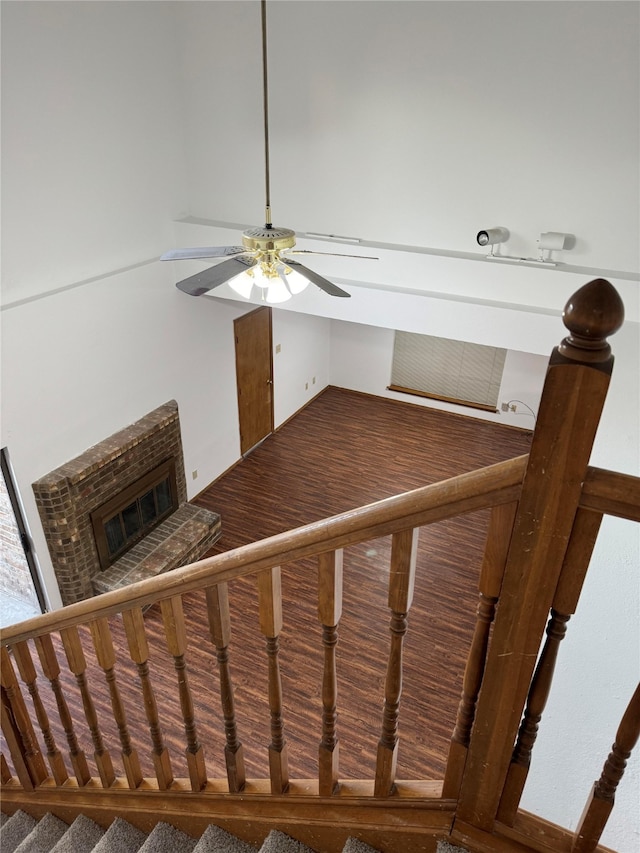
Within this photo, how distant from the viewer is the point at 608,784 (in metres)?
1.06

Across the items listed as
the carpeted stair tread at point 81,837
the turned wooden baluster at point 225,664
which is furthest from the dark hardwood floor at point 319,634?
the turned wooden baluster at point 225,664

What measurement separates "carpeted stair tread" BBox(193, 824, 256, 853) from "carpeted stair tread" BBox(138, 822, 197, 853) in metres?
0.12

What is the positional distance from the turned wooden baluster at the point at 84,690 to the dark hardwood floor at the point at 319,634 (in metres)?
2.39

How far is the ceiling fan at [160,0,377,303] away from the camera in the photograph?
287 cm

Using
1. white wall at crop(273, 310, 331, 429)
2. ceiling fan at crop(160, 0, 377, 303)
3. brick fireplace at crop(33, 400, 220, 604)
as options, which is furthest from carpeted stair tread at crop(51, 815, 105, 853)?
white wall at crop(273, 310, 331, 429)

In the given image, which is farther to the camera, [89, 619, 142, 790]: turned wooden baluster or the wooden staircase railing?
[89, 619, 142, 790]: turned wooden baluster

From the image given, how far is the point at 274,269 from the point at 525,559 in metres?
2.37

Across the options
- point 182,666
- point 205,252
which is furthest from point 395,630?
point 205,252

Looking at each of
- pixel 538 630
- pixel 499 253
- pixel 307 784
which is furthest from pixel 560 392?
pixel 499 253

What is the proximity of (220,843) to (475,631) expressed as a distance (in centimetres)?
97

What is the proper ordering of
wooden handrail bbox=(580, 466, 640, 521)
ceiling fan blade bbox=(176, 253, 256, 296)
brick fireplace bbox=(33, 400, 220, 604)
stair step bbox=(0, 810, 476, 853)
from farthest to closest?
brick fireplace bbox=(33, 400, 220, 604), ceiling fan blade bbox=(176, 253, 256, 296), stair step bbox=(0, 810, 476, 853), wooden handrail bbox=(580, 466, 640, 521)

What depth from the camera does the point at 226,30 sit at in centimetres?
486

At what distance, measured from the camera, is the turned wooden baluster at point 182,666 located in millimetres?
1453

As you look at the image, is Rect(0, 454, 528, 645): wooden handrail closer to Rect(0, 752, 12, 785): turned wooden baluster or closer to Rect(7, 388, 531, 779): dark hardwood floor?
Rect(0, 752, 12, 785): turned wooden baluster
